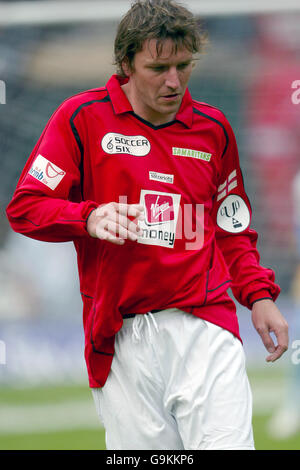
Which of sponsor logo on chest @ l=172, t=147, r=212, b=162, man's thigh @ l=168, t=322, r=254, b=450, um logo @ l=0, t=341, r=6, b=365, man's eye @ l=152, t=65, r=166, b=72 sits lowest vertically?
um logo @ l=0, t=341, r=6, b=365

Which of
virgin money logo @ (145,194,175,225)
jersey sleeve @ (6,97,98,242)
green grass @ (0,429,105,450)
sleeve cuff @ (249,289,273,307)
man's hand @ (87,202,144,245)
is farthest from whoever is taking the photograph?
green grass @ (0,429,105,450)

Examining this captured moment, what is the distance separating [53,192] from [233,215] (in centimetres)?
57

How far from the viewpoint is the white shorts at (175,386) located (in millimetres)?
1836

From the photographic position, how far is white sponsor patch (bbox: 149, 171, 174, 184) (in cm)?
190

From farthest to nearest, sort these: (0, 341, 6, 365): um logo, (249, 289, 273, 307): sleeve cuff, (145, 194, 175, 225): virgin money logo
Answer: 1. (0, 341, 6, 365): um logo
2. (249, 289, 273, 307): sleeve cuff
3. (145, 194, 175, 225): virgin money logo

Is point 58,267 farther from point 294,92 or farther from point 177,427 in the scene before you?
point 177,427

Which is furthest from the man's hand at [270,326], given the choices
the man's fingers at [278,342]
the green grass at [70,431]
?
the green grass at [70,431]

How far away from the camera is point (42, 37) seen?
4824 mm

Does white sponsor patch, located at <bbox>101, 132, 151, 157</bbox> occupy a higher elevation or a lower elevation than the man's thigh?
higher

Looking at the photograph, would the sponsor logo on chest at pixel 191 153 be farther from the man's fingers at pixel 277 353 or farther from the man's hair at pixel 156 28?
the man's fingers at pixel 277 353

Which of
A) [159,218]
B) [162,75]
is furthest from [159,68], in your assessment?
Result: [159,218]

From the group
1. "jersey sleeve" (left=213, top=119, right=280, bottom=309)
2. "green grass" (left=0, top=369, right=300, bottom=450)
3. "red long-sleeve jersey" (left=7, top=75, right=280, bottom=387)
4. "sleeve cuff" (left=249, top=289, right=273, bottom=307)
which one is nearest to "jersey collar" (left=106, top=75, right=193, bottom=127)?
"red long-sleeve jersey" (left=7, top=75, right=280, bottom=387)

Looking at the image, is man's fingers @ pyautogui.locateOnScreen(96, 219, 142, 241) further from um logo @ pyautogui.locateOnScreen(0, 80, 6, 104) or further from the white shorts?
um logo @ pyautogui.locateOnScreen(0, 80, 6, 104)
